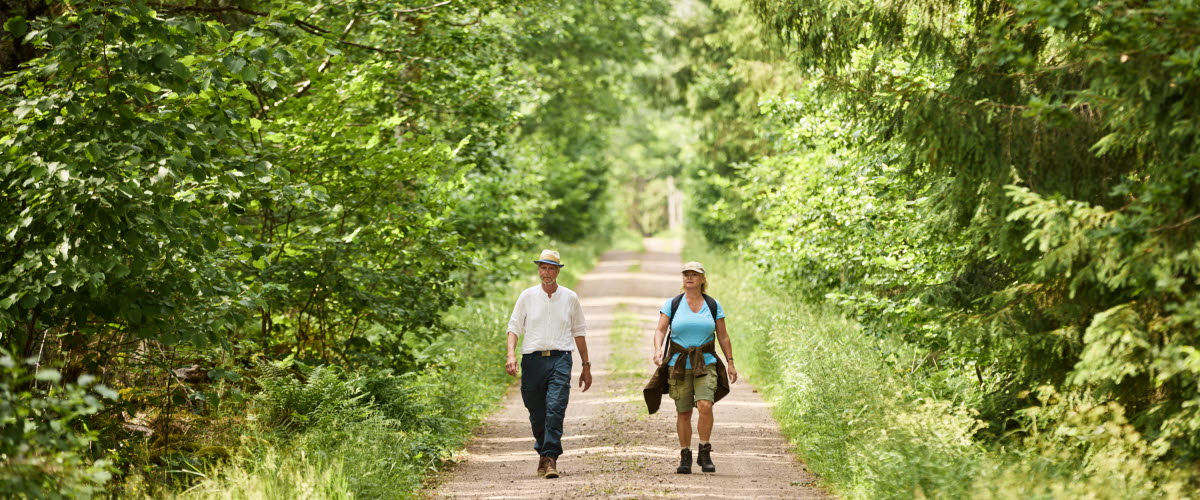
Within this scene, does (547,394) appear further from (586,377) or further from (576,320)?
(576,320)

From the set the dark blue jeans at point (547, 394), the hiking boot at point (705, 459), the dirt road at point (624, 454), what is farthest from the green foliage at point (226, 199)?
the hiking boot at point (705, 459)

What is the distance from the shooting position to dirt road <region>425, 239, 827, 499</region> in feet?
26.6

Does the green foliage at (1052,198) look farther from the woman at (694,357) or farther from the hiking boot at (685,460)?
the hiking boot at (685,460)

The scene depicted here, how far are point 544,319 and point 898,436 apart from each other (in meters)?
3.20

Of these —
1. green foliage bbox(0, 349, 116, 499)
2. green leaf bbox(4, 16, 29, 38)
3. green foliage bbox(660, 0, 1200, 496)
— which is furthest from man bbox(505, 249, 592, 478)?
green leaf bbox(4, 16, 29, 38)

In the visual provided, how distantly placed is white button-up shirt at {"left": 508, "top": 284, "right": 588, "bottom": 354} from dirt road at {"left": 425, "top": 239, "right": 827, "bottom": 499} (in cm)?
113

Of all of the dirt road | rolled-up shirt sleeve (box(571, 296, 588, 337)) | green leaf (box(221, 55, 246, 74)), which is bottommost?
the dirt road

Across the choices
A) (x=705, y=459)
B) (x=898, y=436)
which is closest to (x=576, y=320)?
(x=705, y=459)

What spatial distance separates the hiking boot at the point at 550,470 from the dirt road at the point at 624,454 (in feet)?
0.24

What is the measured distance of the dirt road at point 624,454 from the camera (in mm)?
8094

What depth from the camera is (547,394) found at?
886cm

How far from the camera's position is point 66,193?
20.6ft

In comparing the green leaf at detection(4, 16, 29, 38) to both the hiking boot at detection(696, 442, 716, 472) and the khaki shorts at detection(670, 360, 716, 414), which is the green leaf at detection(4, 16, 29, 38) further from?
the hiking boot at detection(696, 442, 716, 472)

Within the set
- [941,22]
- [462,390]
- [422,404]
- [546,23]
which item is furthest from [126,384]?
[546,23]
